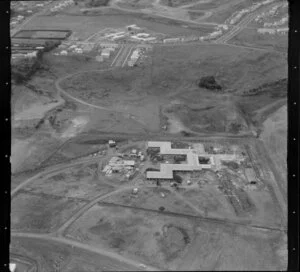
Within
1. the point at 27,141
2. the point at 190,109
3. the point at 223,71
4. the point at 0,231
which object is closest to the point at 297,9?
the point at 0,231

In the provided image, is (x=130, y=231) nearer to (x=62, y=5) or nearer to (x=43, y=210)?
(x=43, y=210)

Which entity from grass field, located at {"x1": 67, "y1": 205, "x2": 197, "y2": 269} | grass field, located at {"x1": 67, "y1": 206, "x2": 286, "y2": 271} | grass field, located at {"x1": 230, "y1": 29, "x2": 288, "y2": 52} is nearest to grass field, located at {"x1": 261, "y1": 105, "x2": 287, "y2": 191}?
grass field, located at {"x1": 67, "y1": 206, "x2": 286, "y2": 271}

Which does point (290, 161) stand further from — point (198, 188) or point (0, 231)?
point (198, 188)

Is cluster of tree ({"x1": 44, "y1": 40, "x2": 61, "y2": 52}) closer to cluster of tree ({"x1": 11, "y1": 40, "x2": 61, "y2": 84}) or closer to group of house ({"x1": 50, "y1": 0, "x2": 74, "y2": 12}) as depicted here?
cluster of tree ({"x1": 11, "y1": 40, "x2": 61, "y2": 84})

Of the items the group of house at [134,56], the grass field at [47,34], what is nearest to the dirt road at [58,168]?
the group of house at [134,56]

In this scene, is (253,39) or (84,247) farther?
(253,39)

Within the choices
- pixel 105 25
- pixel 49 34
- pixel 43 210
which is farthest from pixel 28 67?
pixel 43 210
